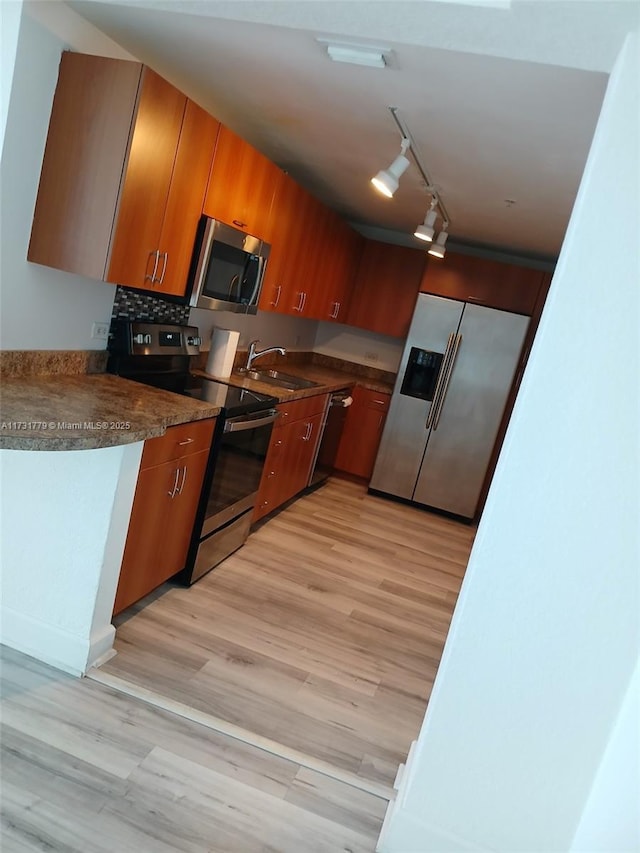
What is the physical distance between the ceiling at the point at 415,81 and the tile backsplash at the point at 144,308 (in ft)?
3.29

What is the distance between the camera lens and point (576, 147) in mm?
2713

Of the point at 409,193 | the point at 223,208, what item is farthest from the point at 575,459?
the point at 409,193

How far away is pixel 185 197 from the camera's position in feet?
9.27

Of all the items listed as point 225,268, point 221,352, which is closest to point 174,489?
point 225,268

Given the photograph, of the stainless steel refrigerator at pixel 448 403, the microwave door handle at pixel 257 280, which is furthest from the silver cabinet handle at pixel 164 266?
the stainless steel refrigerator at pixel 448 403

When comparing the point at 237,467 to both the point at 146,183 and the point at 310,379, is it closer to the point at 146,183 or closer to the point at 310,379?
the point at 146,183

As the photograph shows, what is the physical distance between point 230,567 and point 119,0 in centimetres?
258

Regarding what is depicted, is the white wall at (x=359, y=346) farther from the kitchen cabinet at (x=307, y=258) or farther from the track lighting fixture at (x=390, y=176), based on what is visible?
the track lighting fixture at (x=390, y=176)

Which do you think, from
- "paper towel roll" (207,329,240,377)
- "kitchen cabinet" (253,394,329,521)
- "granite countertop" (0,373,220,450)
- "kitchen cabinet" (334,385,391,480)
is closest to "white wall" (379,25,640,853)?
"granite countertop" (0,373,220,450)

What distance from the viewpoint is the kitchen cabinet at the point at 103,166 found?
2.38m

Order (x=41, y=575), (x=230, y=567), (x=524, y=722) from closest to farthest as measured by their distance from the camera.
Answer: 1. (x=524, y=722)
2. (x=41, y=575)
3. (x=230, y=567)

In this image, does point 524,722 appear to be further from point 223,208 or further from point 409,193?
point 409,193

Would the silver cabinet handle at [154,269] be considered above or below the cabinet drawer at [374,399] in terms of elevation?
above

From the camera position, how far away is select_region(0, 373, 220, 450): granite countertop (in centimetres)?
189
